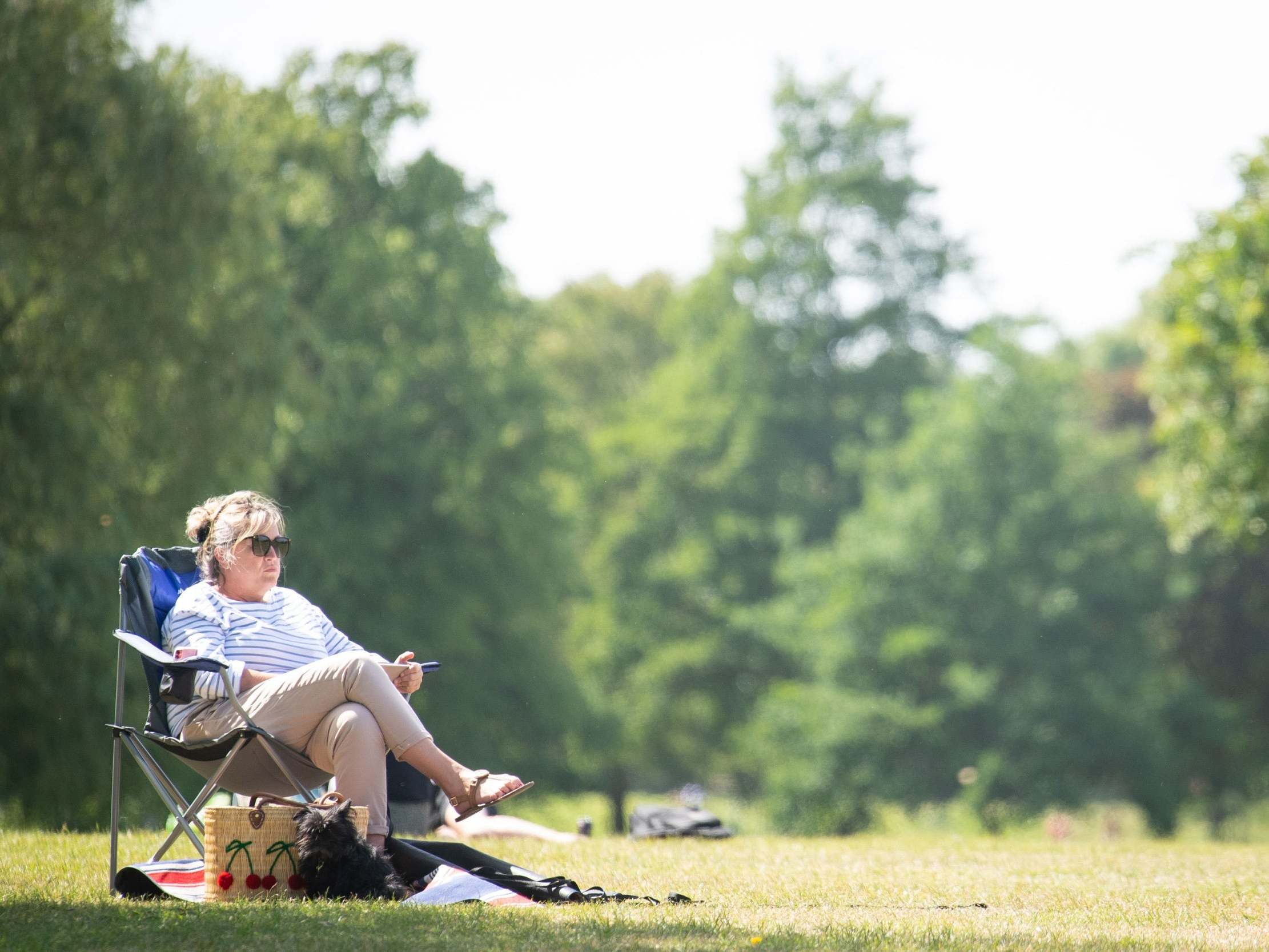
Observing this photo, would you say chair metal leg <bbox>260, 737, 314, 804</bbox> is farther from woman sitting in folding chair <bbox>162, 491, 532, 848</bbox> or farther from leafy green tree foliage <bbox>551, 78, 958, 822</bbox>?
leafy green tree foliage <bbox>551, 78, 958, 822</bbox>

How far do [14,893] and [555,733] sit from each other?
60.5 ft

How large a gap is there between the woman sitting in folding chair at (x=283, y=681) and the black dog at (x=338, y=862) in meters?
0.22

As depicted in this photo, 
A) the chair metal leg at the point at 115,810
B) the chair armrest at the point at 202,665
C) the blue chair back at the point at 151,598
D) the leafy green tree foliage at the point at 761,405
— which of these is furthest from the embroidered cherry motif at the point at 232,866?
the leafy green tree foliage at the point at 761,405

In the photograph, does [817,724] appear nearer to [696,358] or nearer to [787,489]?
[787,489]

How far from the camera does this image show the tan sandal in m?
4.91

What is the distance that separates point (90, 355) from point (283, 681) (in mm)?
9222

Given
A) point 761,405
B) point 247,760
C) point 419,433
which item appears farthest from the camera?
point 761,405

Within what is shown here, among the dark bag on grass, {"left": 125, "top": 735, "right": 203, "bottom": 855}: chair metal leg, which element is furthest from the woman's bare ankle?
the dark bag on grass

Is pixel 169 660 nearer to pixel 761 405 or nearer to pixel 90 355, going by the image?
pixel 90 355

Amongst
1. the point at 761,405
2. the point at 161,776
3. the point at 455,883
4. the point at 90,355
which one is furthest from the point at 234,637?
the point at 761,405

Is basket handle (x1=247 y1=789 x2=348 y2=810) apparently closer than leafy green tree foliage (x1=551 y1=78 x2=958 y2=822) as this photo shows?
Yes

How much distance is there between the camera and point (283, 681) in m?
4.96

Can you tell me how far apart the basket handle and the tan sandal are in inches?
14.9

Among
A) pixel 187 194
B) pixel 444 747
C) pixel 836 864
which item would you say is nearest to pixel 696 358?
pixel 444 747
